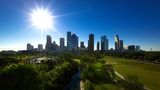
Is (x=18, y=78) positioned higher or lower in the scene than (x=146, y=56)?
higher

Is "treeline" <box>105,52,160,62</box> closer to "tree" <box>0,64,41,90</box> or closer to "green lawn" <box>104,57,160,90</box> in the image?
"green lawn" <box>104,57,160,90</box>

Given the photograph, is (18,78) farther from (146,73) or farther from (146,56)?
(146,56)

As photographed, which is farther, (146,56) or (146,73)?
(146,56)

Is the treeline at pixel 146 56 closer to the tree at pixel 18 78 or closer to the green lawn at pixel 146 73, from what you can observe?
the green lawn at pixel 146 73

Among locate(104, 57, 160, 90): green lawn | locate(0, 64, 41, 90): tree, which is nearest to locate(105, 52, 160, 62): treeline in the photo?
locate(104, 57, 160, 90): green lawn

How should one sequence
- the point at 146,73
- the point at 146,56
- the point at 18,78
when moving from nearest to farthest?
the point at 18,78
the point at 146,73
the point at 146,56

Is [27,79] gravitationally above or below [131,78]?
above

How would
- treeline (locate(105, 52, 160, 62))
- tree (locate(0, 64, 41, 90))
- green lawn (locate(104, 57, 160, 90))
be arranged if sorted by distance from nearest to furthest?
tree (locate(0, 64, 41, 90)) < green lawn (locate(104, 57, 160, 90)) < treeline (locate(105, 52, 160, 62))

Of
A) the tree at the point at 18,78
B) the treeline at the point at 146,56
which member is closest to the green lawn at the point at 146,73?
the treeline at the point at 146,56

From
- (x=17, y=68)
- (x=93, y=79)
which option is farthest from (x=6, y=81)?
(x=93, y=79)

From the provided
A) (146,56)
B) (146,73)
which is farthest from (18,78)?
(146,56)

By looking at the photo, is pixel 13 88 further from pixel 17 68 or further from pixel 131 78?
pixel 131 78
